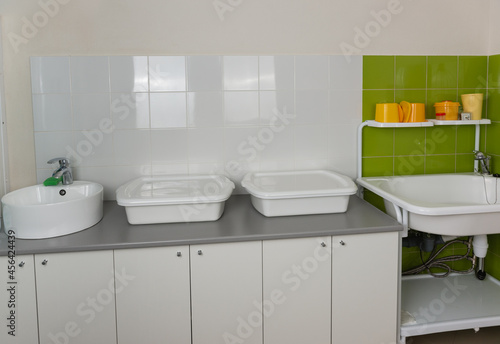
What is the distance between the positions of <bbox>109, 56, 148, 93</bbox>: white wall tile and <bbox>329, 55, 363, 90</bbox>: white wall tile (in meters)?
0.96

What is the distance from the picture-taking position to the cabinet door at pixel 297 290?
70.8 inches

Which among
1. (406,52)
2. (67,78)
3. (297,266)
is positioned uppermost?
(406,52)

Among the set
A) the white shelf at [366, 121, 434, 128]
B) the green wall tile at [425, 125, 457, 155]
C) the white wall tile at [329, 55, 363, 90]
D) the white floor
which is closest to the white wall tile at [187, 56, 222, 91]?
the white wall tile at [329, 55, 363, 90]

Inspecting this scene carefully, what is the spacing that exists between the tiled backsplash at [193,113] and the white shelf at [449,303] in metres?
0.78

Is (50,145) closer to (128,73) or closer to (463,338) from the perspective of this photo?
(128,73)

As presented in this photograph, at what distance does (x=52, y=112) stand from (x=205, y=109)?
742 mm

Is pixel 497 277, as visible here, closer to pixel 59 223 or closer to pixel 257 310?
pixel 257 310

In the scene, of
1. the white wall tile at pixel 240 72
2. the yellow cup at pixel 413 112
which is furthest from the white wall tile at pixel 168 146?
the yellow cup at pixel 413 112

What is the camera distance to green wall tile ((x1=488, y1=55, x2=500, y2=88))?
Result: 7.78 feet

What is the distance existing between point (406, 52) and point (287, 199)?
1122mm

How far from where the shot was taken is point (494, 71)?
2404 mm

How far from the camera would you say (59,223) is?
1.74 m

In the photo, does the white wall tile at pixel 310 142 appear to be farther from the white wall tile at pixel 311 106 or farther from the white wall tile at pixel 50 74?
the white wall tile at pixel 50 74

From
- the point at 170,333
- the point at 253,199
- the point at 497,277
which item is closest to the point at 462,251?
the point at 497,277
